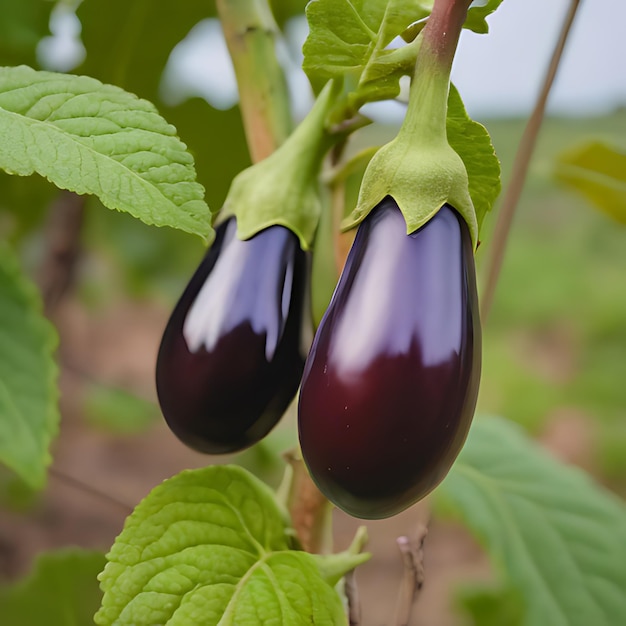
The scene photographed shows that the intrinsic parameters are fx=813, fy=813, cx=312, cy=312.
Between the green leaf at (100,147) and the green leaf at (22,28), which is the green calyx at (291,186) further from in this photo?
the green leaf at (22,28)

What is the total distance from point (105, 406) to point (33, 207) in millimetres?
895

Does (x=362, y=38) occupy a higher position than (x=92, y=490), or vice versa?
(x=362, y=38)

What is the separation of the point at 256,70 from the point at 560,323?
119 inches

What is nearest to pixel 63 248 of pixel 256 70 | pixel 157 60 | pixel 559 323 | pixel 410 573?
pixel 157 60

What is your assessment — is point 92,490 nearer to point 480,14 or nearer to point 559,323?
point 480,14

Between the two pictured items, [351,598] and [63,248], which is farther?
[63,248]

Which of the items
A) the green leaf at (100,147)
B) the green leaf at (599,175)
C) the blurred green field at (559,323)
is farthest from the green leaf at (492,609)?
→ the blurred green field at (559,323)

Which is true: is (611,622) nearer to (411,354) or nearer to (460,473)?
(460,473)

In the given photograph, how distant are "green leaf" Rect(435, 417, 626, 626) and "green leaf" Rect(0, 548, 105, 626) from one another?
0.77ft

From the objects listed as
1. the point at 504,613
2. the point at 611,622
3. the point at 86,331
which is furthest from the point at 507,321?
the point at 611,622

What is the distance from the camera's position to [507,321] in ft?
10.4

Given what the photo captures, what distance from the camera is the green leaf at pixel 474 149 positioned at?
0.98 feet

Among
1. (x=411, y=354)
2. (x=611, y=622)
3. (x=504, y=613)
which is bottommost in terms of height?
(x=504, y=613)

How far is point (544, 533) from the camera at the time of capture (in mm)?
544
